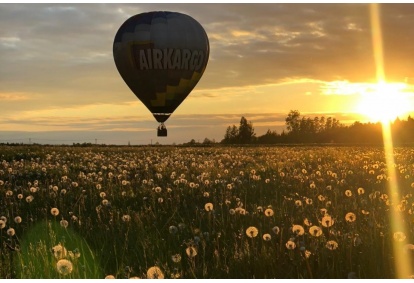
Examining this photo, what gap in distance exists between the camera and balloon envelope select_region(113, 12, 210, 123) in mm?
23234

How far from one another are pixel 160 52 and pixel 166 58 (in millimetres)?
384

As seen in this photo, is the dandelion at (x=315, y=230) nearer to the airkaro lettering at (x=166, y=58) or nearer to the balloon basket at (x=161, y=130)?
the airkaro lettering at (x=166, y=58)

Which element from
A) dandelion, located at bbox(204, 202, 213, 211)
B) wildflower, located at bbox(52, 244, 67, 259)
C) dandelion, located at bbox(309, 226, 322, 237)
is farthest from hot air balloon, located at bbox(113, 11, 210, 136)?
wildflower, located at bbox(52, 244, 67, 259)

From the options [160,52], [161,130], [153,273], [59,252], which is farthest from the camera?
[161,130]

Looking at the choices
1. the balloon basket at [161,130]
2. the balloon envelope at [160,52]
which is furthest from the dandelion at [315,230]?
the balloon basket at [161,130]

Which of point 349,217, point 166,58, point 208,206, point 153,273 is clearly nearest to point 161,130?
point 166,58

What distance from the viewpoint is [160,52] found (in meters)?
23.4

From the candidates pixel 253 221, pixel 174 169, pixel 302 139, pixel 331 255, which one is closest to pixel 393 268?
pixel 331 255

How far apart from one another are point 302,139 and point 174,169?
71.1 metres

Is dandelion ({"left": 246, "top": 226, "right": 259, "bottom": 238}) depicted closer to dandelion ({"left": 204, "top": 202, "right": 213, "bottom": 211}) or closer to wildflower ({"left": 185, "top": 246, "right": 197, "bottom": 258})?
wildflower ({"left": 185, "top": 246, "right": 197, "bottom": 258})

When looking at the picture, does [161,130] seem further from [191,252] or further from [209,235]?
[191,252]

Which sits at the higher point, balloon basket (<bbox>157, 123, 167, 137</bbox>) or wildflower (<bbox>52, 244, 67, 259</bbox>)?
balloon basket (<bbox>157, 123, 167, 137</bbox>)

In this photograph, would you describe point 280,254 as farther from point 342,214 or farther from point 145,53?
point 145,53

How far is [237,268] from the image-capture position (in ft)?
18.1
